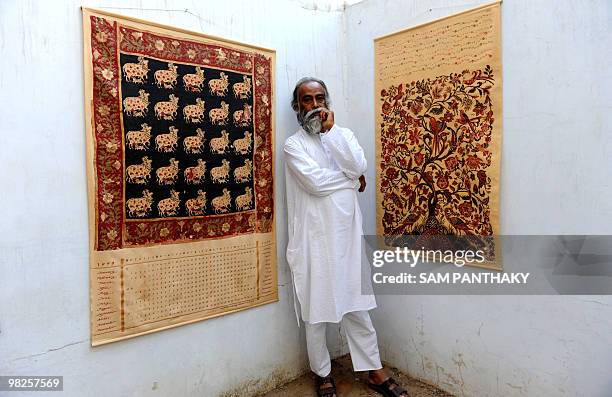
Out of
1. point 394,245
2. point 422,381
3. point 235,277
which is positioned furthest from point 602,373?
point 235,277

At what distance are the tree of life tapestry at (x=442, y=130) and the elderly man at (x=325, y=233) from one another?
30 centimetres

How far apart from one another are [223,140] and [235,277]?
0.69m

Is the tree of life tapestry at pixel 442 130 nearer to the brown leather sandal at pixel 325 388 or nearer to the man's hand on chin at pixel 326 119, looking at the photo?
the man's hand on chin at pixel 326 119

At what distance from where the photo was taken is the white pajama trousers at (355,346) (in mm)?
2135

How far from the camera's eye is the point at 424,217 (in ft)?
7.10

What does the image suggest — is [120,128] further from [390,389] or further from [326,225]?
[390,389]

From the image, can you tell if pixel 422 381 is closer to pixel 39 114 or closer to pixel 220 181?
pixel 220 181

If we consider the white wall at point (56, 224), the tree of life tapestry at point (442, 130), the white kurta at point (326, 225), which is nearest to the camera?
the white wall at point (56, 224)

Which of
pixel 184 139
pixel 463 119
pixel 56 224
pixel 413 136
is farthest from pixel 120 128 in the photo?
pixel 463 119

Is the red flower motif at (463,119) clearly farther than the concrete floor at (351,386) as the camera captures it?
No

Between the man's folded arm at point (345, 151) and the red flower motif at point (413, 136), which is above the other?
the red flower motif at point (413, 136)

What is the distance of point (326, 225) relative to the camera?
204 cm

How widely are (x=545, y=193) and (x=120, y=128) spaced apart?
1.82m

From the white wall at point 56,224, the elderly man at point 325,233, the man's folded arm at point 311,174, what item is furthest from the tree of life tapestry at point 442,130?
the white wall at point 56,224
